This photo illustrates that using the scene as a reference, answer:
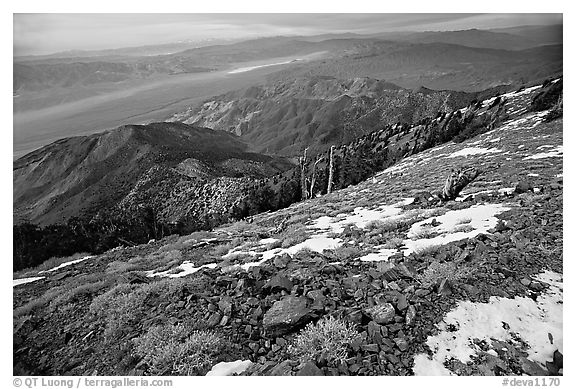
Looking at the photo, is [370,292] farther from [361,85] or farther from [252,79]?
[361,85]

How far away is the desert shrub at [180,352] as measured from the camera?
430 centimetres

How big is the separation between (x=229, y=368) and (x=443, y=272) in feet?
11.7

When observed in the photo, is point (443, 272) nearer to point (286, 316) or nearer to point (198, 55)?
point (286, 316)

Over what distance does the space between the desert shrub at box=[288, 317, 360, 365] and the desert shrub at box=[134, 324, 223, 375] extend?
113 cm

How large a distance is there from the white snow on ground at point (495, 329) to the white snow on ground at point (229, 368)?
2.24m

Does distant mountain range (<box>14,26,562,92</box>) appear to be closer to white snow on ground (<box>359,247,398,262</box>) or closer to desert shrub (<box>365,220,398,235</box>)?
desert shrub (<box>365,220,398,235</box>)

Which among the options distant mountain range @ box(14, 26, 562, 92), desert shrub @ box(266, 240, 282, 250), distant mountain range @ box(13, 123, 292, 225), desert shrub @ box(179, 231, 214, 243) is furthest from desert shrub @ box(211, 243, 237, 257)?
distant mountain range @ box(13, 123, 292, 225)

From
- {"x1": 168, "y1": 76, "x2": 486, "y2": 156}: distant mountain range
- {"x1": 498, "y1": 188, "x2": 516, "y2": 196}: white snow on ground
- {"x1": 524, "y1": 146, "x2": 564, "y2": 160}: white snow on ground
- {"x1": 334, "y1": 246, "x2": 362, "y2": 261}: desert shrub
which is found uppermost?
{"x1": 524, "y1": 146, "x2": 564, "y2": 160}: white snow on ground

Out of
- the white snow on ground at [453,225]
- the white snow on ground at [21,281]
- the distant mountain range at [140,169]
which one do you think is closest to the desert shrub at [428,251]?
the white snow on ground at [453,225]

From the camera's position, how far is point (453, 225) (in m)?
7.07

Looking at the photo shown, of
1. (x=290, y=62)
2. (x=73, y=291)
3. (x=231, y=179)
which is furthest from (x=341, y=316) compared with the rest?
(x=231, y=179)

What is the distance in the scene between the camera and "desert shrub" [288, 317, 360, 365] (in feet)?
13.3

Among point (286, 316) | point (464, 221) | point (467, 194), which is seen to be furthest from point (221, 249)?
point (467, 194)
